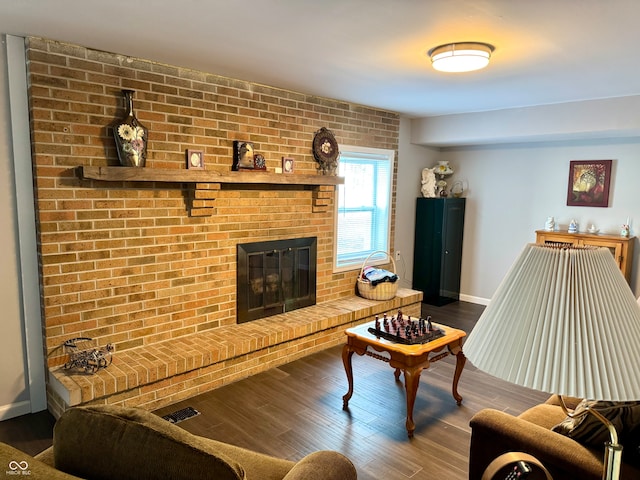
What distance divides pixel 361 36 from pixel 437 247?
3654 mm

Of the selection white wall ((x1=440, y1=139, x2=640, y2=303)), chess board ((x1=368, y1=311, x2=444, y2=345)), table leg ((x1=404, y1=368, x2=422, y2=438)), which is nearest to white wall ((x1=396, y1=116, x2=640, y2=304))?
white wall ((x1=440, y1=139, x2=640, y2=303))

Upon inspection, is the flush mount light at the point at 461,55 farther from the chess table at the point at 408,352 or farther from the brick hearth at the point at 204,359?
the brick hearth at the point at 204,359

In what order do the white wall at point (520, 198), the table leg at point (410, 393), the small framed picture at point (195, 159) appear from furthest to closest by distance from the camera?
the white wall at point (520, 198)
the small framed picture at point (195, 159)
the table leg at point (410, 393)

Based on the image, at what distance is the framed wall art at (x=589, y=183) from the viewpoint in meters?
4.75

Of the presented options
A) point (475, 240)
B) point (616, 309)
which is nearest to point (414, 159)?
point (475, 240)

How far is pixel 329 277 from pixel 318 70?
215 centimetres

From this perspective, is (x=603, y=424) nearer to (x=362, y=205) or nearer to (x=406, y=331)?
(x=406, y=331)

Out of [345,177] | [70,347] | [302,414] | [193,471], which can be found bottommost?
[302,414]

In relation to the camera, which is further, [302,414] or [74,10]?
[302,414]

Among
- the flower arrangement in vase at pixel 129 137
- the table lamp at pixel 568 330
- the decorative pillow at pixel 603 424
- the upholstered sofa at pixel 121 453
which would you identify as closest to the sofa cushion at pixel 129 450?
the upholstered sofa at pixel 121 453

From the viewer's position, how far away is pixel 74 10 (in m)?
2.18

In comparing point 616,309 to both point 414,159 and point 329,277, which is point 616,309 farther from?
point 414,159

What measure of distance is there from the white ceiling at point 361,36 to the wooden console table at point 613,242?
1482 millimetres

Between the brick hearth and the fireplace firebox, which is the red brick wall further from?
the brick hearth
